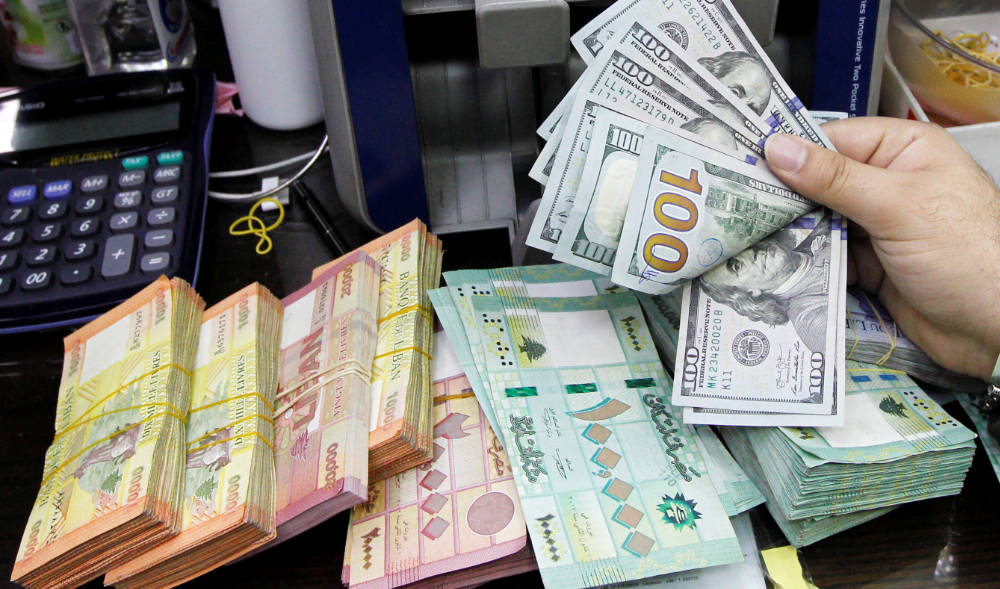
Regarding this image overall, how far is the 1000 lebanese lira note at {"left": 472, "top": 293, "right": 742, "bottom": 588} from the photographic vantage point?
0.55 metres

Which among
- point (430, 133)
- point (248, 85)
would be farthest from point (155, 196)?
point (430, 133)

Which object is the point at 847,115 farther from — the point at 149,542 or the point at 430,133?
the point at 149,542

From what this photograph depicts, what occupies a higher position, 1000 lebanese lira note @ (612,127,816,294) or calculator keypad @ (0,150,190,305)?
1000 lebanese lira note @ (612,127,816,294)

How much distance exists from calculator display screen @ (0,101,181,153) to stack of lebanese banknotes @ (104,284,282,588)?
320 mm

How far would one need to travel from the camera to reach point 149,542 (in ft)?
1.82

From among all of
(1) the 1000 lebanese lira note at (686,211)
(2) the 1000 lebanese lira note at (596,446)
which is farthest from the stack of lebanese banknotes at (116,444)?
(1) the 1000 lebanese lira note at (686,211)

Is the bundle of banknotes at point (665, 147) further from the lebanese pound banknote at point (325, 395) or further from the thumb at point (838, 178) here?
the lebanese pound banknote at point (325, 395)

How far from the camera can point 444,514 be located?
23.0 inches

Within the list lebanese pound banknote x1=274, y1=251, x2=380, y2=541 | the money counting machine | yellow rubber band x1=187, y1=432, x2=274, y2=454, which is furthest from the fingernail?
yellow rubber band x1=187, y1=432, x2=274, y2=454

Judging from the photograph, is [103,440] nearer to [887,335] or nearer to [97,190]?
[97,190]

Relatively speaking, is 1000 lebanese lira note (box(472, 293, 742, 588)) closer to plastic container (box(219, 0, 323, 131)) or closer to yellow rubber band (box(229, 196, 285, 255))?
yellow rubber band (box(229, 196, 285, 255))

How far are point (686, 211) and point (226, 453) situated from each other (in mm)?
387

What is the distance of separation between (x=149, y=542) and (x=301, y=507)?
0.10 metres

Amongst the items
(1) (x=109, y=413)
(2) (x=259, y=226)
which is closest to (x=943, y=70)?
(2) (x=259, y=226)
